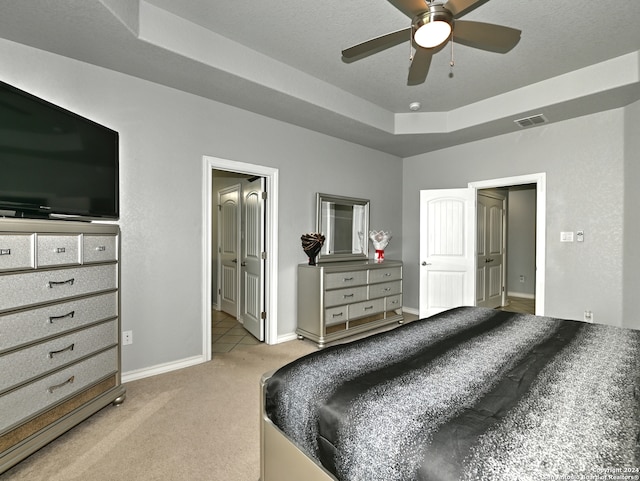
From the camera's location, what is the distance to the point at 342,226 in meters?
4.30

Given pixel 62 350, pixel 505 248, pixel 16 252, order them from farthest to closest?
pixel 505 248 → pixel 62 350 → pixel 16 252

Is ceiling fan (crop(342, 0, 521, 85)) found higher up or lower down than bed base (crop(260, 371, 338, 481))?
higher up

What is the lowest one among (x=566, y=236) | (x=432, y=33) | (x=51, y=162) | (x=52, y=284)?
(x=52, y=284)

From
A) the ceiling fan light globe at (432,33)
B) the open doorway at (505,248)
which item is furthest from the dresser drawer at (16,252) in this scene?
the open doorway at (505,248)

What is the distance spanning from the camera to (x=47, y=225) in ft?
5.68

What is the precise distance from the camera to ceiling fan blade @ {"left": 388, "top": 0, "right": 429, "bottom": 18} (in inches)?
65.7

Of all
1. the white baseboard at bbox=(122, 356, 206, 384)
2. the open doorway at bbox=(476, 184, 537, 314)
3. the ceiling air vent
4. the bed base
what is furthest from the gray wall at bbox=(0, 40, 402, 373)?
the open doorway at bbox=(476, 184, 537, 314)

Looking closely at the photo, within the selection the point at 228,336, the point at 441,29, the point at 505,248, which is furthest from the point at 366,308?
the point at 505,248

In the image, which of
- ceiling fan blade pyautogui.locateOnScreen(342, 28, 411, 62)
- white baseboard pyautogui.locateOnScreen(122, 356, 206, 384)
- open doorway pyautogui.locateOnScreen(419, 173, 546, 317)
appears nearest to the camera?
ceiling fan blade pyautogui.locateOnScreen(342, 28, 411, 62)

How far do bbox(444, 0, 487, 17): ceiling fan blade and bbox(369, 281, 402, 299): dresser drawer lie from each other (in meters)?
2.88

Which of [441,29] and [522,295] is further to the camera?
[522,295]

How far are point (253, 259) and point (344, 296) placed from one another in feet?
3.84

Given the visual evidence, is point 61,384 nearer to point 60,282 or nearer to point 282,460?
point 60,282

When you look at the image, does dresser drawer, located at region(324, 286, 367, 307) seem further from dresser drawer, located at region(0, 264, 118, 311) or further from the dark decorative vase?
dresser drawer, located at region(0, 264, 118, 311)
